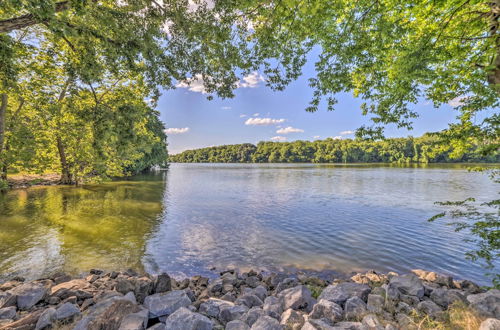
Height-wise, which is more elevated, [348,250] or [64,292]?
[64,292]

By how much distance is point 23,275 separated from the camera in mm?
7164

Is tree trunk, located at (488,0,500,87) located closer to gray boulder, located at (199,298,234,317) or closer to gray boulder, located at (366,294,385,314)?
gray boulder, located at (366,294,385,314)

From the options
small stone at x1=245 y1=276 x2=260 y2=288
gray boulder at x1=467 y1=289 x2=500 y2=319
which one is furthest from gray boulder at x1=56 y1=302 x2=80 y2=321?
gray boulder at x1=467 y1=289 x2=500 y2=319

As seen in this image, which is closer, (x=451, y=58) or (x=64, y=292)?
(x=64, y=292)

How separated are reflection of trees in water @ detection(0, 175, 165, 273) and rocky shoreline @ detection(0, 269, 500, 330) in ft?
6.86

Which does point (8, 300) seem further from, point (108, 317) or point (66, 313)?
point (108, 317)

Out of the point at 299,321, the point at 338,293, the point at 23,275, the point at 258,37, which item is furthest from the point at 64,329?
the point at 258,37

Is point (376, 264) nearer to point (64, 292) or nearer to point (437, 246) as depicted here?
point (437, 246)

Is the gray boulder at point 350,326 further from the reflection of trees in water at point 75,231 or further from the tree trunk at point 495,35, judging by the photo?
the reflection of trees in water at point 75,231

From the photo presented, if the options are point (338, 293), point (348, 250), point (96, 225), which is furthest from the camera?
point (96, 225)

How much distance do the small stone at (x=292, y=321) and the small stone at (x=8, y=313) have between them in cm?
474

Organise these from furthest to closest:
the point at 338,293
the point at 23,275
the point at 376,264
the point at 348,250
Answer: the point at 348,250, the point at 376,264, the point at 23,275, the point at 338,293

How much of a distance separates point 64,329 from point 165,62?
23.3ft

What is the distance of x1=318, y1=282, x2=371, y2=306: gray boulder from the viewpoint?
15.8ft
